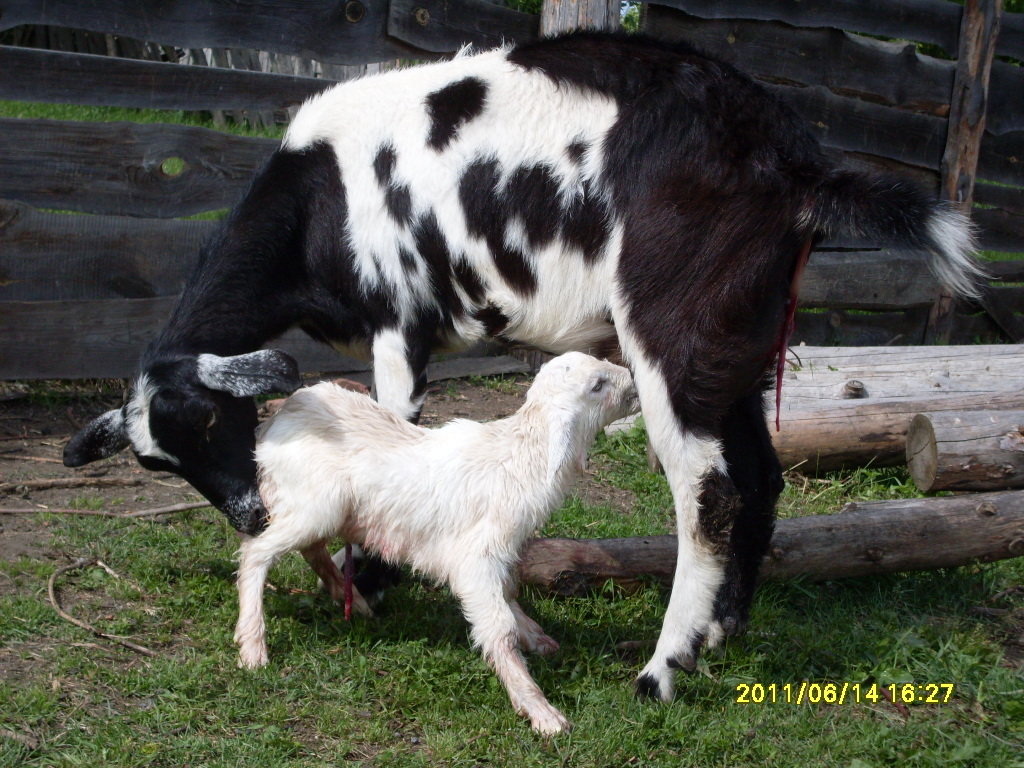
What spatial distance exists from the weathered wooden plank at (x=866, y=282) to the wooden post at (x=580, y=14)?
285 cm

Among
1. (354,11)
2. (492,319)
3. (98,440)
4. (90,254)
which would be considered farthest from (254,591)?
(354,11)

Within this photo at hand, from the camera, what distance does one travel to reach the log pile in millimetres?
4445

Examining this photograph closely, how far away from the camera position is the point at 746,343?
11.7 ft

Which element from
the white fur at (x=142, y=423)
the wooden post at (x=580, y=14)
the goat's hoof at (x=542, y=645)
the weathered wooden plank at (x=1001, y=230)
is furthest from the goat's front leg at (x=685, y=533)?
the weathered wooden plank at (x=1001, y=230)

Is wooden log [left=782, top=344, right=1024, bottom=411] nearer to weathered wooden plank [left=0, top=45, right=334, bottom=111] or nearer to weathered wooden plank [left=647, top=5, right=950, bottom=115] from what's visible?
weathered wooden plank [left=647, top=5, right=950, bottom=115]

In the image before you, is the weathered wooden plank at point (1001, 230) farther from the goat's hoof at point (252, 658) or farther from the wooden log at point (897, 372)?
the goat's hoof at point (252, 658)

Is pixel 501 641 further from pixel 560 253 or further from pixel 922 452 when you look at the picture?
pixel 922 452

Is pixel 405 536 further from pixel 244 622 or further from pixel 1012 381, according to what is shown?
pixel 1012 381

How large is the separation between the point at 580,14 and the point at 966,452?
11.9 feet

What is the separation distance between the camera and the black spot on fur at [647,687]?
144 inches

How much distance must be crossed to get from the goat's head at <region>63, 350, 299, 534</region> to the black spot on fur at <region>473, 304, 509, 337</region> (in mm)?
780

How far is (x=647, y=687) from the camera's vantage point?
12.1ft

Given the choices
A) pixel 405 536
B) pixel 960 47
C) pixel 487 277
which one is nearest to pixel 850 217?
pixel 487 277
